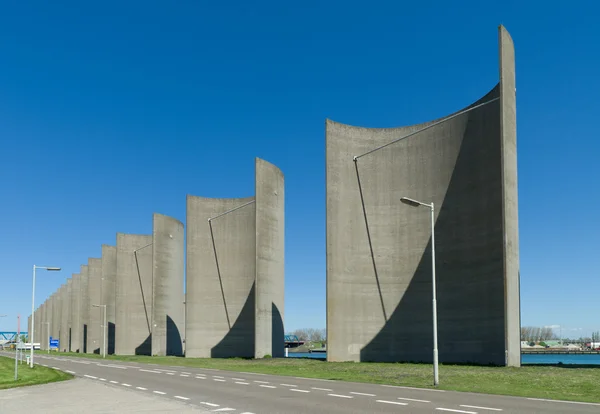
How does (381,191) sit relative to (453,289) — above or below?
above

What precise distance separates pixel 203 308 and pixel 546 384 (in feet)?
127

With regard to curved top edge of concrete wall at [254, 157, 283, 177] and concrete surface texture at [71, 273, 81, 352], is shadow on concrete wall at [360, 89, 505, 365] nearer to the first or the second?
curved top edge of concrete wall at [254, 157, 283, 177]

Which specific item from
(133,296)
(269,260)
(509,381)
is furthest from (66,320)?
(509,381)

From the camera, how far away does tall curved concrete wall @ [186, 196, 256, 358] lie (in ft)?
176

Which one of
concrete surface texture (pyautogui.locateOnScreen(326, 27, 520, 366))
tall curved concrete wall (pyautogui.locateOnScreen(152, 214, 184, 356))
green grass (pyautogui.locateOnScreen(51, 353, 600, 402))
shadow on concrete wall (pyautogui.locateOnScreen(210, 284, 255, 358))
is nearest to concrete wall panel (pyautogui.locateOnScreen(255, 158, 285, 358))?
shadow on concrete wall (pyautogui.locateOnScreen(210, 284, 255, 358))

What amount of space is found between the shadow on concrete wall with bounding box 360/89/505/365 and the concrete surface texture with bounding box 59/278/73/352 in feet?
288

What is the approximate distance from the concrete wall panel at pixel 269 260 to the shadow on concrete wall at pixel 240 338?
4420mm

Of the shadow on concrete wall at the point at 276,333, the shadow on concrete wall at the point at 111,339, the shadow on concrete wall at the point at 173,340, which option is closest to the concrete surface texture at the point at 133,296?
the shadow on concrete wall at the point at 173,340

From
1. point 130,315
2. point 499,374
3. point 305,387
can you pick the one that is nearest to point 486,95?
point 499,374

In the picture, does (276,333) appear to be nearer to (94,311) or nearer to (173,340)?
(173,340)

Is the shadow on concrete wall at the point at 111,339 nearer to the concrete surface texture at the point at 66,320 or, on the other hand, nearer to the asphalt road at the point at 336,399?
the concrete surface texture at the point at 66,320

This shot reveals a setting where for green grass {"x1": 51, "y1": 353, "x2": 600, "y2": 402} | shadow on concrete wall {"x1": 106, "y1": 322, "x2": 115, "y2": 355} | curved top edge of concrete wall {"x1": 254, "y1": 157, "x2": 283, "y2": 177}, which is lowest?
shadow on concrete wall {"x1": 106, "y1": 322, "x2": 115, "y2": 355}

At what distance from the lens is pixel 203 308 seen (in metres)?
54.0

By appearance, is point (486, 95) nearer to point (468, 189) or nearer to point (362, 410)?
point (468, 189)
